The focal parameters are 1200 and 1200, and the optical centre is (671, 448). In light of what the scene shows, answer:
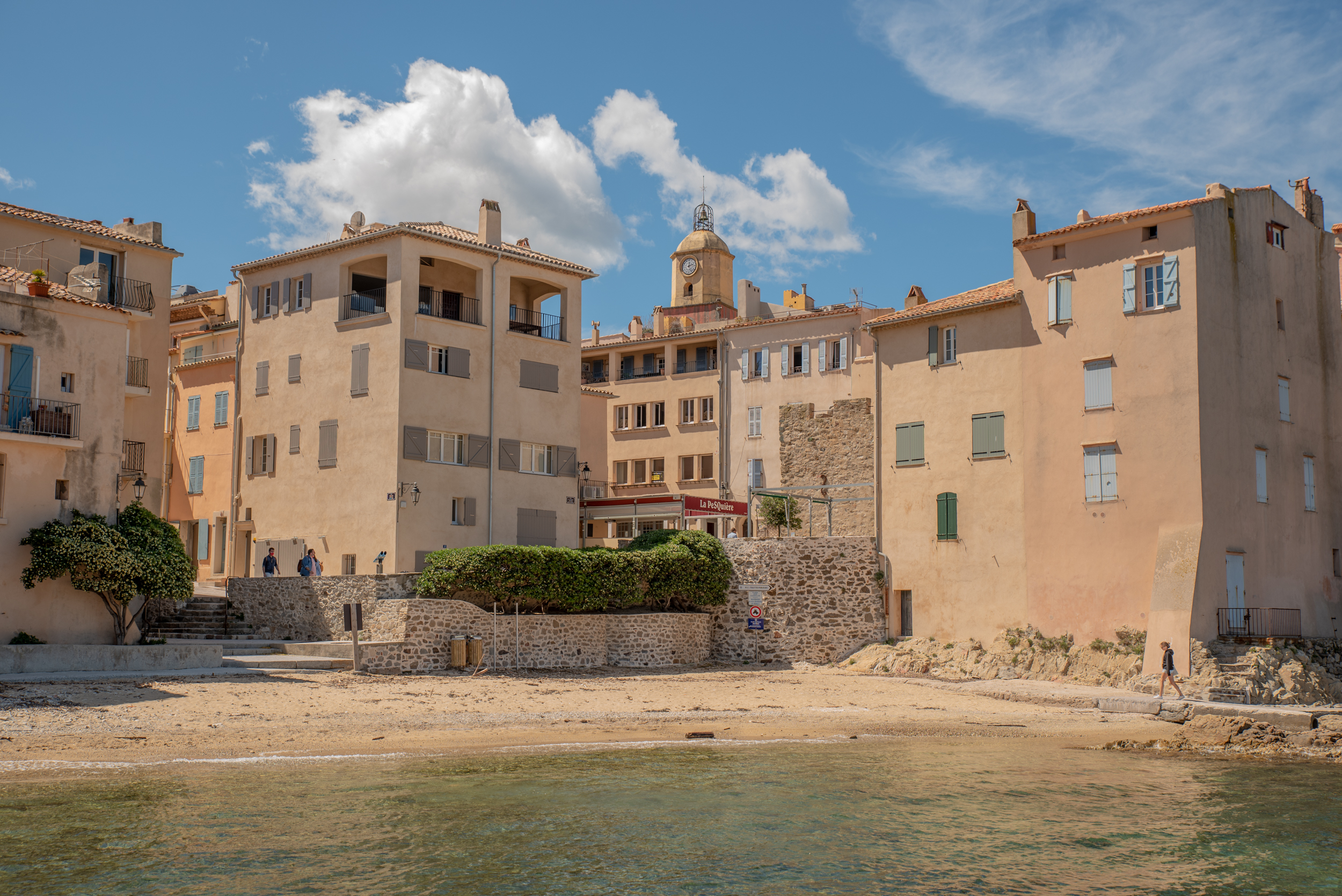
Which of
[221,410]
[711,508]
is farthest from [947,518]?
[221,410]

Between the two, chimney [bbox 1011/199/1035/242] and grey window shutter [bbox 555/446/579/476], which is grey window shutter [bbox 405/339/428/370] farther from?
chimney [bbox 1011/199/1035/242]

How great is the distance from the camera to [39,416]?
2830cm

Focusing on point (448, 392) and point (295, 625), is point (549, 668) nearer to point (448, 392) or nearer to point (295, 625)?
point (295, 625)

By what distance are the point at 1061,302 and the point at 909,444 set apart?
6619 mm

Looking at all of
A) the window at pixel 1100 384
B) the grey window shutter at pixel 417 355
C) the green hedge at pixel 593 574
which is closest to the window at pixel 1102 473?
the window at pixel 1100 384

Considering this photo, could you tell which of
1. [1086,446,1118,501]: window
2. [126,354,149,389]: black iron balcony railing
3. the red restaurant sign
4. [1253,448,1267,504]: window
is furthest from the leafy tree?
[1253,448,1267,504]: window

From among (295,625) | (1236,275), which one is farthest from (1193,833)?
(295,625)

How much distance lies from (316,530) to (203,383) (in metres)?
10.6

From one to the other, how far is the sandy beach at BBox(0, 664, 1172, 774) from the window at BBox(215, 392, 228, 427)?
1940 centimetres

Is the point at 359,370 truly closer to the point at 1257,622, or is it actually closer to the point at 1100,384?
the point at 1100,384

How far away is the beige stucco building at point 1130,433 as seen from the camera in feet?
111

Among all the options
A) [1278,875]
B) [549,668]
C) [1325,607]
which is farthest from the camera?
[1325,607]

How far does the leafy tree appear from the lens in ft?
91.1

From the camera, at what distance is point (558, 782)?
20.0 m
